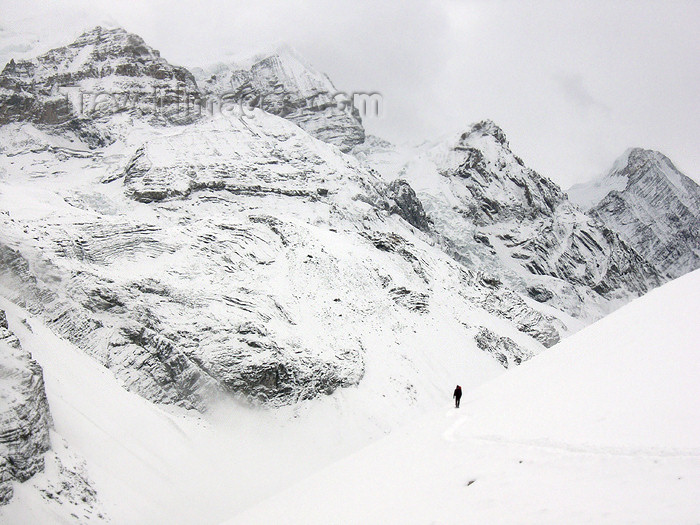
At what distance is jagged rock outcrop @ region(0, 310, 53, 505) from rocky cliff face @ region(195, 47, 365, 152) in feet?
413

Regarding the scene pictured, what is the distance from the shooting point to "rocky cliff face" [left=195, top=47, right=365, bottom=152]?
142500mm

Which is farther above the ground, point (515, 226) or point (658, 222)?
point (515, 226)

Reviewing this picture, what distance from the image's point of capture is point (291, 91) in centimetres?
14575

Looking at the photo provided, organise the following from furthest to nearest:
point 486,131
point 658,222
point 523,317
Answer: point 658,222, point 486,131, point 523,317

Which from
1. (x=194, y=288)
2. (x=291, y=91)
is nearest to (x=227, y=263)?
(x=194, y=288)

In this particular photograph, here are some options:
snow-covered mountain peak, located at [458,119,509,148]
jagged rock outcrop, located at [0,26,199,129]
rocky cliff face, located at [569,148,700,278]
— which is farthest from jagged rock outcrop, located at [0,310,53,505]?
rocky cliff face, located at [569,148,700,278]

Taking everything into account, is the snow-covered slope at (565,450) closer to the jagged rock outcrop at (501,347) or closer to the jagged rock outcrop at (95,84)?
the jagged rock outcrop at (501,347)

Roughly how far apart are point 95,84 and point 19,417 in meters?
97.1

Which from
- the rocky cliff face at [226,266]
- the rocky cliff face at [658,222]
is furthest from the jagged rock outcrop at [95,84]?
the rocky cliff face at [658,222]

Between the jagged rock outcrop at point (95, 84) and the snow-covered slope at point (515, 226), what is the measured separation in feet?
184

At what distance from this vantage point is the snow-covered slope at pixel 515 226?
10788 cm

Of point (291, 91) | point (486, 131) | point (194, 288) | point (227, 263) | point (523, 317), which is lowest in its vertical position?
point (523, 317)

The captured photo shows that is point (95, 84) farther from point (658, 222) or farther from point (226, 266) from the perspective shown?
point (658, 222)

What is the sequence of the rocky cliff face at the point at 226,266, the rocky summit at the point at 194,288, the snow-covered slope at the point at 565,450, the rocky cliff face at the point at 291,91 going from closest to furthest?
the snow-covered slope at the point at 565,450, the rocky summit at the point at 194,288, the rocky cliff face at the point at 226,266, the rocky cliff face at the point at 291,91
